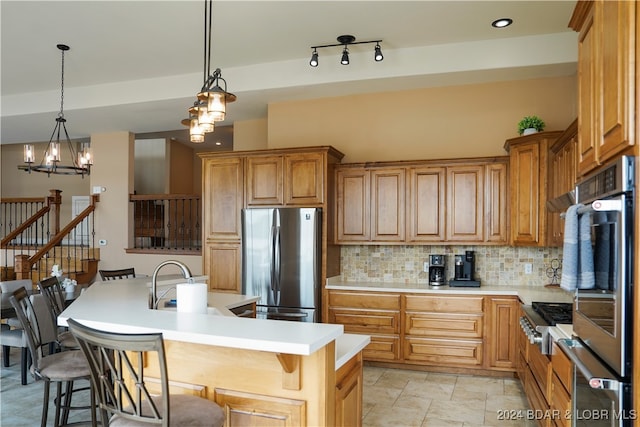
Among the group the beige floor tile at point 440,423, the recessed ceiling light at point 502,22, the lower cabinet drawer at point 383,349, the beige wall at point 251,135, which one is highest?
the recessed ceiling light at point 502,22

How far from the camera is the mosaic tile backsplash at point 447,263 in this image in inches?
185

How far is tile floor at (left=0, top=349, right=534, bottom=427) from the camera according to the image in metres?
3.41

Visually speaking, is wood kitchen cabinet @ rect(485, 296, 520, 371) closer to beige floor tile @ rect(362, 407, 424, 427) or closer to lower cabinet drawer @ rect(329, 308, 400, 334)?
lower cabinet drawer @ rect(329, 308, 400, 334)

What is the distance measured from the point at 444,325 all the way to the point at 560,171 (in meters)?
1.78

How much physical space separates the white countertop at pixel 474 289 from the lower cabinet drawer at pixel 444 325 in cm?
24

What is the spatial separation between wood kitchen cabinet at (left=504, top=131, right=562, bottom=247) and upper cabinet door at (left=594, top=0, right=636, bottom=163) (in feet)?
7.93

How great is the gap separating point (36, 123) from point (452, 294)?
6.43 m

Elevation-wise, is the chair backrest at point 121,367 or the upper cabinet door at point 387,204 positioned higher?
the upper cabinet door at point 387,204

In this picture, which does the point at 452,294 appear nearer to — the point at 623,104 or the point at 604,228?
the point at 604,228

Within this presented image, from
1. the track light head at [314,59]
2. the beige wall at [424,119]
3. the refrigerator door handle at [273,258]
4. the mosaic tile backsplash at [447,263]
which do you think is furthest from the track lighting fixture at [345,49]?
the mosaic tile backsplash at [447,263]

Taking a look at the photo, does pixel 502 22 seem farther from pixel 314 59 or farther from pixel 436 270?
pixel 436 270

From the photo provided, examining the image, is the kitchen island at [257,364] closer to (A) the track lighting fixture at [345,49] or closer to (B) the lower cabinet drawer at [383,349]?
(B) the lower cabinet drawer at [383,349]

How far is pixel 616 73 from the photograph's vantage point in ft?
5.54

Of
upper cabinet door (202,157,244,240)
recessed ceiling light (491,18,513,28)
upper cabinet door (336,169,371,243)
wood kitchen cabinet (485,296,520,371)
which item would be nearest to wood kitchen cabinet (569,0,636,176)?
recessed ceiling light (491,18,513,28)
